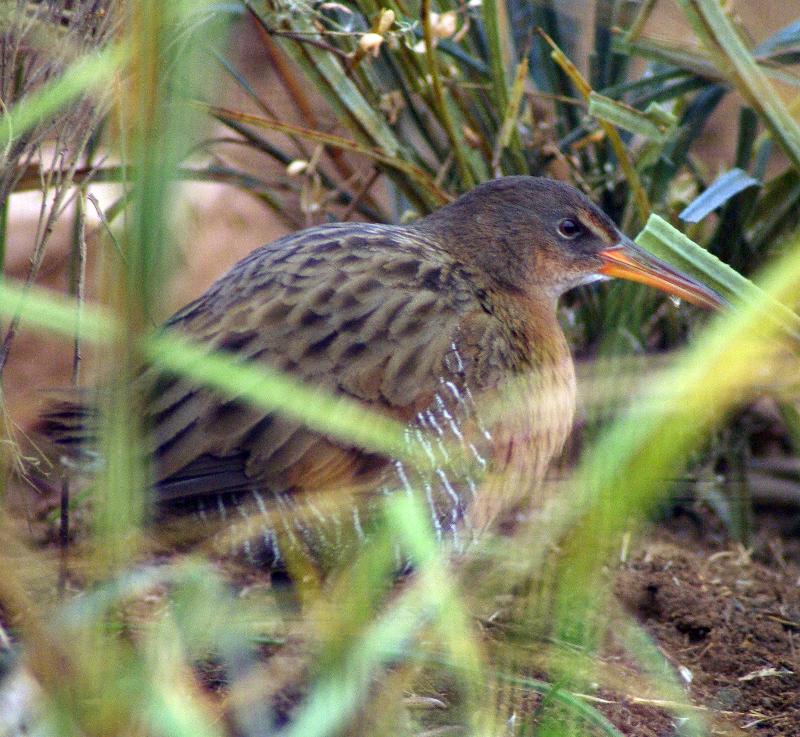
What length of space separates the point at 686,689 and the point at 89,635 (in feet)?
4.81

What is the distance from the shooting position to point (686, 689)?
235 cm

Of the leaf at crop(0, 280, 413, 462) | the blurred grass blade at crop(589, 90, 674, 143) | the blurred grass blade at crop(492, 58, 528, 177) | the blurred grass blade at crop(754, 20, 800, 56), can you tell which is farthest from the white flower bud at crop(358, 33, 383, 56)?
the leaf at crop(0, 280, 413, 462)

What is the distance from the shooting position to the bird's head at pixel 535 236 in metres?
2.76

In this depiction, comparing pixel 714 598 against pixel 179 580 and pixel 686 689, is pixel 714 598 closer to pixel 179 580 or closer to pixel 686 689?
pixel 686 689

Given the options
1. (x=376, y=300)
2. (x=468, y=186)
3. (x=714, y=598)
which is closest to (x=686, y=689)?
(x=714, y=598)

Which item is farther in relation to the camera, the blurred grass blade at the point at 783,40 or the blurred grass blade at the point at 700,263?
the blurred grass blade at the point at 783,40

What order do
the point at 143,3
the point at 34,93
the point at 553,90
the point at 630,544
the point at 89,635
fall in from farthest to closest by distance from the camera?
the point at 553,90 < the point at 630,544 < the point at 34,93 < the point at 89,635 < the point at 143,3

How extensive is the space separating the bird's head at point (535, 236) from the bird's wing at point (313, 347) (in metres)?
0.22

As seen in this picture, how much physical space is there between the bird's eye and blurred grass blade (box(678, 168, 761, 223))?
238 millimetres

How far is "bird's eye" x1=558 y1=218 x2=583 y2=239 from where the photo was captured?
2.79 meters

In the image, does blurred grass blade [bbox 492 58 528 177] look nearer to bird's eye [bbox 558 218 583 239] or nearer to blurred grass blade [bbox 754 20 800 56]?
bird's eye [bbox 558 218 583 239]

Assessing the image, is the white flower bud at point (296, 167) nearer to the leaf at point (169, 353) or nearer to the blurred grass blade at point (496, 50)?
the blurred grass blade at point (496, 50)

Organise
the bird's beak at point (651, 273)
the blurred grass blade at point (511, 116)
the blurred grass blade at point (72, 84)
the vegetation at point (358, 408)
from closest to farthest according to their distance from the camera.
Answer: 1. the vegetation at point (358, 408)
2. the blurred grass blade at point (72, 84)
3. the bird's beak at point (651, 273)
4. the blurred grass blade at point (511, 116)

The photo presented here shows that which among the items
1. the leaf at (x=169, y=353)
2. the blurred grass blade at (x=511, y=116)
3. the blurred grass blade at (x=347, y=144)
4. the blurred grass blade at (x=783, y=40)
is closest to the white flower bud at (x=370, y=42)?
the blurred grass blade at (x=347, y=144)
